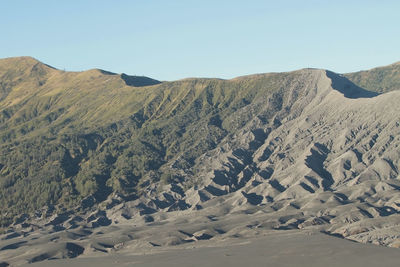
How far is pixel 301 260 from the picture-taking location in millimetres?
183000

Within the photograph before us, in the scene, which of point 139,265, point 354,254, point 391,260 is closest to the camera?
point 391,260

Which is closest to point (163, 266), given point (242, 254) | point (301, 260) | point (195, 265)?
point (195, 265)

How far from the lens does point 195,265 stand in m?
188

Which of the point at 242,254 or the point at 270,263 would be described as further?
the point at 242,254

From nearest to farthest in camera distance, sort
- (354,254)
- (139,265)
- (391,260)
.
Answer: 1. (391,260)
2. (354,254)
3. (139,265)

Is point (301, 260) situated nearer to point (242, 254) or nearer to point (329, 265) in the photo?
point (329, 265)

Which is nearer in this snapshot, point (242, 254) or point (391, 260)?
point (391, 260)

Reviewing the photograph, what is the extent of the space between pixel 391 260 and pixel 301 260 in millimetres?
23527

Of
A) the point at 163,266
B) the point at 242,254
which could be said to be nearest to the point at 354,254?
the point at 242,254

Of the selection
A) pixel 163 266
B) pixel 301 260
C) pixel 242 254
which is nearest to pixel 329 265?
pixel 301 260

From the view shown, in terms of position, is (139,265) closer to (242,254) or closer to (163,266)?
(163,266)

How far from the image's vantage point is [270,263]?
18388 cm

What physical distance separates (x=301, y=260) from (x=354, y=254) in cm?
1540

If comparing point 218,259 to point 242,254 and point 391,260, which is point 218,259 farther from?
point 391,260
